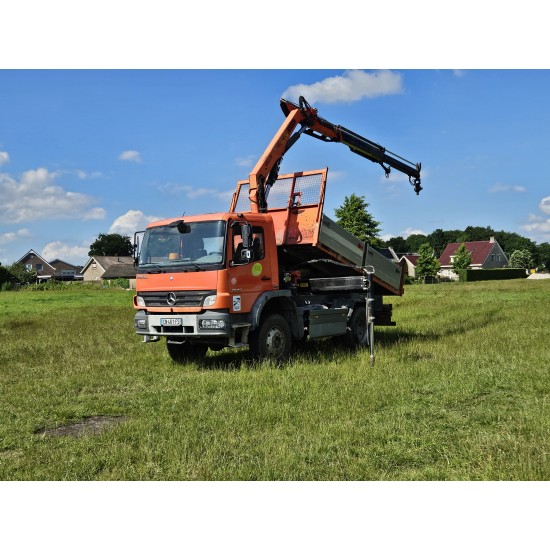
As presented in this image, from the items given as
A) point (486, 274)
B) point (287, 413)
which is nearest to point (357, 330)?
point (287, 413)

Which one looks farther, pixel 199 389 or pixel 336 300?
pixel 336 300

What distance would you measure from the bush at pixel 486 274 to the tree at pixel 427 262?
4.10 metres

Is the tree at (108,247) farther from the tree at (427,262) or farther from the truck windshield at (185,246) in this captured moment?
the truck windshield at (185,246)

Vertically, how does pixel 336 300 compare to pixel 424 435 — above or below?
above

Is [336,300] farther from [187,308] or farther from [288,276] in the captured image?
[187,308]

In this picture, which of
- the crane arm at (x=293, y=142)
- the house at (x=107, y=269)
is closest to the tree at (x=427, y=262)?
the house at (x=107, y=269)

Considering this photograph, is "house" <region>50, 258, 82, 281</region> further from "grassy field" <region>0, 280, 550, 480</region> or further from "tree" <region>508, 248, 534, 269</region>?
"grassy field" <region>0, 280, 550, 480</region>

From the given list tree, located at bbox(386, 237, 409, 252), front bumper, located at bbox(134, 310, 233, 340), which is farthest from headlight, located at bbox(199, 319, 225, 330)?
tree, located at bbox(386, 237, 409, 252)

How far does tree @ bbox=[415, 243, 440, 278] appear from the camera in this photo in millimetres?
74188

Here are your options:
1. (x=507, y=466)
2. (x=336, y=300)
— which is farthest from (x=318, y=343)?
(x=507, y=466)

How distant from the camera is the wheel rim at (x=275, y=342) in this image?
1027 cm

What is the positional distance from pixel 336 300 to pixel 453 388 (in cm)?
491

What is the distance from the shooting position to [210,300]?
31.2 feet
